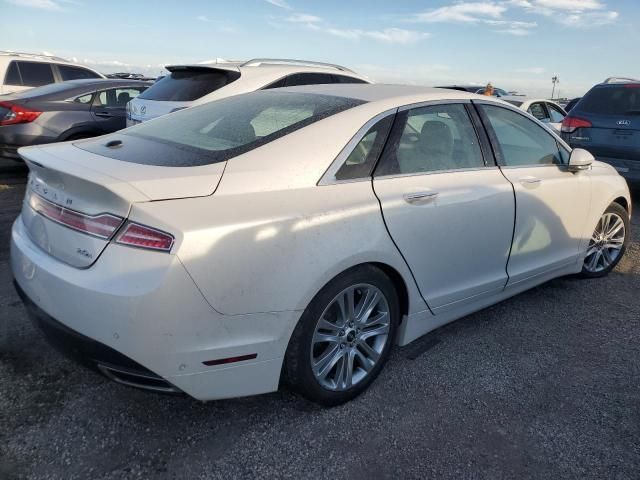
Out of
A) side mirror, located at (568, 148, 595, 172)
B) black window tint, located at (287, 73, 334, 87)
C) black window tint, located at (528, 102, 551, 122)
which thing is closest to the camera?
side mirror, located at (568, 148, 595, 172)

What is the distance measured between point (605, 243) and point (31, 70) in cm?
944

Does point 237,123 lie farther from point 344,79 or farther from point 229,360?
point 344,79

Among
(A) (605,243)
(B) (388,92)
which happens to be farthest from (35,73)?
(A) (605,243)

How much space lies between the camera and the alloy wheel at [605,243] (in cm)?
428

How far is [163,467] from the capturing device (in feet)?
6.97

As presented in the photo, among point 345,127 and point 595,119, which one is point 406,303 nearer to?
point 345,127

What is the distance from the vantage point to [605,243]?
4.39 m

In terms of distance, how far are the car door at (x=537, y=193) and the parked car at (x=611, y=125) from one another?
3.19m

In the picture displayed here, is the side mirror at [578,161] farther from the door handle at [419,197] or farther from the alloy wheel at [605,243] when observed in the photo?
the door handle at [419,197]

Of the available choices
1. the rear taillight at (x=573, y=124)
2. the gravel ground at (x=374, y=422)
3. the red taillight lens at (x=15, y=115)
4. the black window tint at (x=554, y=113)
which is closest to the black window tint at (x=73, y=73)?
the red taillight lens at (x=15, y=115)

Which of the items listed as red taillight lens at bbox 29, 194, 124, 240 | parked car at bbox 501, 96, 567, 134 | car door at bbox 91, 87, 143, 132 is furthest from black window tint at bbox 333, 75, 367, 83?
red taillight lens at bbox 29, 194, 124, 240

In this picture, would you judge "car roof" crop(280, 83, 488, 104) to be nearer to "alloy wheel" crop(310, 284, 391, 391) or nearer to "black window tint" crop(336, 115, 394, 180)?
"black window tint" crop(336, 115, 394, 180)

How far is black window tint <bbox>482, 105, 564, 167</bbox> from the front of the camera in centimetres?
335

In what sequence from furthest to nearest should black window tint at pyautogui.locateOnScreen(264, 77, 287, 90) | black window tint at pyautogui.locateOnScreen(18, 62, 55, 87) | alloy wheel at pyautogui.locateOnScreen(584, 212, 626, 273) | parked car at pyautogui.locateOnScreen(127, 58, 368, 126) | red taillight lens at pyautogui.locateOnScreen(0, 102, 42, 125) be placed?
1. black window tint at pyautogui.locateOnScreen(18, 62, 55, 87)
2. red taillight lens at pyautogui.locateOnScreen(0, 102, 42, 125)
3. black window tint at pyautogui.locateOnScreen(264, 77, 287, 90)
4. parked car at pyautogui.locateOnScreen(127, 58, 368, 126)
5. alloy wheel at pyautogui.locateOnScreen(584, 212, 626, 273)
